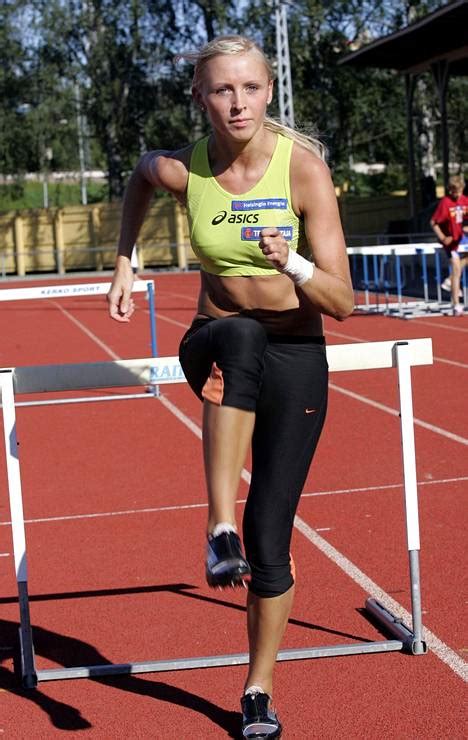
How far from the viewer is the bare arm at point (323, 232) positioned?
3.07m

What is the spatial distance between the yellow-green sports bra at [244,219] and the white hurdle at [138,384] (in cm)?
76

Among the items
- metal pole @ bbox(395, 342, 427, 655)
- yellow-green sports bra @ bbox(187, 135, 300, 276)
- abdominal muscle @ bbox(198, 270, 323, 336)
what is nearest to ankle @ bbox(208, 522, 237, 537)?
abdominal muscle @ bbox(198, 270, 323, 336)

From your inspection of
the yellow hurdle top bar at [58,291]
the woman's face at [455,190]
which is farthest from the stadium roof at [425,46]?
the yellow hurdle top bar at [58,291]

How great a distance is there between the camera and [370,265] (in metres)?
30.8

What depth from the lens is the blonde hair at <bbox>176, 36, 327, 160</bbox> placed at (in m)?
3.15

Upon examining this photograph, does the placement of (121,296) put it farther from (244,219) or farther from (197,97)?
(197,97)

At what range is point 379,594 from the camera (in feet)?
16.4

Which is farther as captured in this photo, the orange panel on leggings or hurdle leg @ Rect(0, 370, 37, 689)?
hurdle leg @ Rect(0, 370, 37, 689)

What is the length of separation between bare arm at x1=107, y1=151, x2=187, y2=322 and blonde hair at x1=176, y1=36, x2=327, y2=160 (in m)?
0.26

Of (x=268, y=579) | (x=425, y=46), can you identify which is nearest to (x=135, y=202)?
(x=268, y=579)

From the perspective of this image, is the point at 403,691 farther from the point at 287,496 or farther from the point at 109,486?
the point at 109,486

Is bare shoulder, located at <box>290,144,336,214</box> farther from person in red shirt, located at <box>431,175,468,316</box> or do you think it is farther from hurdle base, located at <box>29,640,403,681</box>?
person in red shirt, located at <box>431,175,468,316</box>

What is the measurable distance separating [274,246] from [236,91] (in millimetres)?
513

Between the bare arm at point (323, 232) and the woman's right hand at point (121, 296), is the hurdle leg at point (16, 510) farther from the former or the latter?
the bare arm at point (323, 232)
